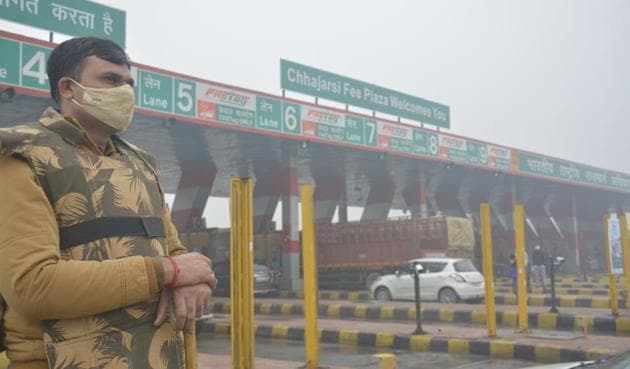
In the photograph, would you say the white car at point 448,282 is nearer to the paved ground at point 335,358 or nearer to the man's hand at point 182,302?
the paved ground at point 335,358

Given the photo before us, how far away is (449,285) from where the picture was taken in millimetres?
16219

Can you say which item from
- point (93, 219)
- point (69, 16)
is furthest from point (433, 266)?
point (93, 219)

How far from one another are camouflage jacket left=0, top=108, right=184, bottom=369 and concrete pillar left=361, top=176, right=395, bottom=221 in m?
24.8

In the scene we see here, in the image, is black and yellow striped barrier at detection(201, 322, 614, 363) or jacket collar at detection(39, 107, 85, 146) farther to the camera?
black and yellow striped barrier at detection(201, 322, 614, 363)

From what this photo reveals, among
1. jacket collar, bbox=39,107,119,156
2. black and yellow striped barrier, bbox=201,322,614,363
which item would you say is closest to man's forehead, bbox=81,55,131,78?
jacket collar, bbox=39,107,119,156

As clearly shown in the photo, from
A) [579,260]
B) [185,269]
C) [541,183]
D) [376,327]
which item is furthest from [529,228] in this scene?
[185,269]

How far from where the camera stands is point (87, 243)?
1.49m

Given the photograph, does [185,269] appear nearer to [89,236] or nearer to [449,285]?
[89,236]

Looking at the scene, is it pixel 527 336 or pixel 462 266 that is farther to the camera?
pixel 462 266

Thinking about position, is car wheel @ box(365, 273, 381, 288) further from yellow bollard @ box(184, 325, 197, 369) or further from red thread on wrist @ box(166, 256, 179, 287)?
red thread on wrist @ box(166, 256, 179, 287)

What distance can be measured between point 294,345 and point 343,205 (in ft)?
64.0

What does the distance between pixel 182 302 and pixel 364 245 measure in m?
20.3

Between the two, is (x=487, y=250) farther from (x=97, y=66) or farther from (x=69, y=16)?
(x=69, y=16)

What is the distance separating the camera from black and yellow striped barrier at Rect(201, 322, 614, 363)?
7949mm
